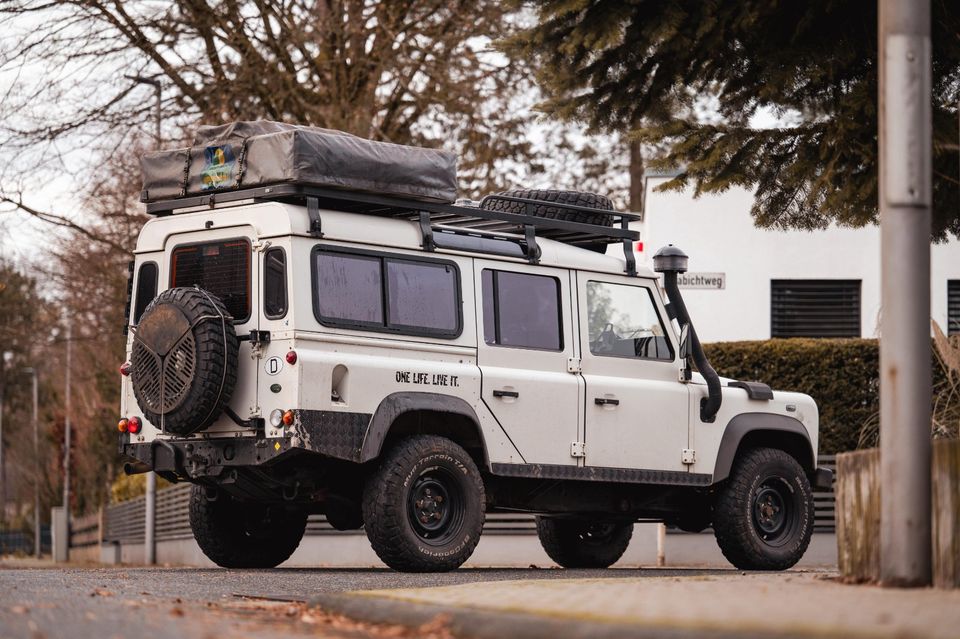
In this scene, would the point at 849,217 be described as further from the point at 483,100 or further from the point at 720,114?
the point at 483,100

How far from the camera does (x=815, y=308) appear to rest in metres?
23.0

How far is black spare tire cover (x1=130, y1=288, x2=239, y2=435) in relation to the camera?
36.3 feet

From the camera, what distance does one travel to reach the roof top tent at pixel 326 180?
452 inches

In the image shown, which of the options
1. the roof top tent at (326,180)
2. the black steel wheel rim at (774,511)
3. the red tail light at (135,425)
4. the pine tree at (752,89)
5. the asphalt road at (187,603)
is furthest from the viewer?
the black steel wheel rim at (774,511)

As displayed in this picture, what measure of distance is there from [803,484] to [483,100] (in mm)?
12797

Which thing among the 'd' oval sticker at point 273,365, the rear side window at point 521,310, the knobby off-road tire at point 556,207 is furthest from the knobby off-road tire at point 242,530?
the knobby off-road tire at point 556,207

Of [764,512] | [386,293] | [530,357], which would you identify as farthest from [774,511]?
[386,293]

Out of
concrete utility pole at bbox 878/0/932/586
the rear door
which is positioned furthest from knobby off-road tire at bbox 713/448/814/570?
concrete utility pole at bbox 878/0/932/586

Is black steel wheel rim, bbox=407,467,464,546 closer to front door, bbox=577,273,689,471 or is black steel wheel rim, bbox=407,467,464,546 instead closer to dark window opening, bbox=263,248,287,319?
front door, bbox=577,273,689,471

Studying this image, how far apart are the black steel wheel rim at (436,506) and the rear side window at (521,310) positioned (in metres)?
1.13

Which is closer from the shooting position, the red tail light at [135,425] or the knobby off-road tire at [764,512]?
the red tail light at [135,425]

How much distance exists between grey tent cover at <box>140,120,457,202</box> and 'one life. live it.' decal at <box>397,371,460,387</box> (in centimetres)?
133

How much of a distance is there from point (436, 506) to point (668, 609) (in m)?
5.33

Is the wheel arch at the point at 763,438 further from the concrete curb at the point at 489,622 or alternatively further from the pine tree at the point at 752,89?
the concrete curb at the point at 489,622
